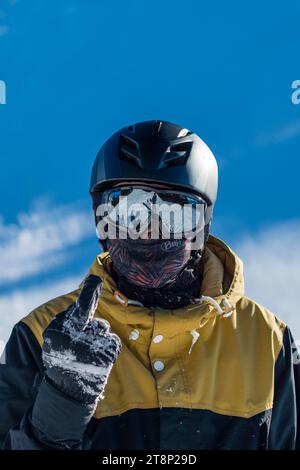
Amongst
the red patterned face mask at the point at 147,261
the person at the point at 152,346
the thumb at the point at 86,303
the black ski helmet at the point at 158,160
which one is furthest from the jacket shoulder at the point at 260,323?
the thumb at the point at 86,303

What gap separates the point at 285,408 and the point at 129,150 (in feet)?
6.14

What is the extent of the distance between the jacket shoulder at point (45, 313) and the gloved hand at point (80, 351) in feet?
1.75

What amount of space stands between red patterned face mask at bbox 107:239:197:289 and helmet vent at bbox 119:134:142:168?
20.6 inches

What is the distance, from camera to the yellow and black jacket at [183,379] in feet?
14.9

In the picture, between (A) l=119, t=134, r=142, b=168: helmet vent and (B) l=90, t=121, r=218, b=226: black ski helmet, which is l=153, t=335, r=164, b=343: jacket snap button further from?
(A) l=119, t=134, r=142, b=168: helmet vent

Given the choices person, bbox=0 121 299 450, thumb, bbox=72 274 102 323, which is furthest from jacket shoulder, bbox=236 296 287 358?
thumb, bbox=72 274 102 323

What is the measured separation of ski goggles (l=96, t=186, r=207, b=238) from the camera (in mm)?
5070

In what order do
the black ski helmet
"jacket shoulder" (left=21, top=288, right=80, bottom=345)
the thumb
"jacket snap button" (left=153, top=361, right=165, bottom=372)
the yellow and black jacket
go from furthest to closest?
the black ski helmet
"jacket shoulder" (left=21, top=288, right=80, bottom=345)
"jacket snap button" (left=153, top=361, right=165, bottom=372)
the yellow and black jacket
the thumb

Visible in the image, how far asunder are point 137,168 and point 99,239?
52 centimetres

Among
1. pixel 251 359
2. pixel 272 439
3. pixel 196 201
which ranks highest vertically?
pixel 196 201

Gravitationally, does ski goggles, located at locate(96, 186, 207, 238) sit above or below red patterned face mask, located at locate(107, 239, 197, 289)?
above
